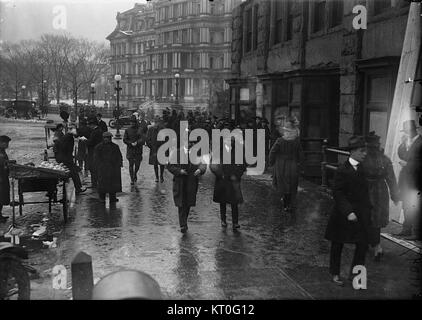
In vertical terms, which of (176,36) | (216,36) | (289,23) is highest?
(176,36)

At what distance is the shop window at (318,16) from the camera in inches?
650

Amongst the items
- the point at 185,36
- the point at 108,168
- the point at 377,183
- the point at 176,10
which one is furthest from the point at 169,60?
the point at 377,183

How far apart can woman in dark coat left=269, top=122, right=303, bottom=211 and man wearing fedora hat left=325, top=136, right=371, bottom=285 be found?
4.21 metres

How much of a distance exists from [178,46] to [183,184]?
67852 millimetres

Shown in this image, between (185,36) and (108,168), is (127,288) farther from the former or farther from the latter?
(185,36)

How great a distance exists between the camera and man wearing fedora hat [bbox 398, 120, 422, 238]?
27.2 feet

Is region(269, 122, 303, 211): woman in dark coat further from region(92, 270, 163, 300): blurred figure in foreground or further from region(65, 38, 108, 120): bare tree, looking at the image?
region(65, 38, 108, 120): bare tree

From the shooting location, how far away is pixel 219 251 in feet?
26.6

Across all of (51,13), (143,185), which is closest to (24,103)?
(143,185)

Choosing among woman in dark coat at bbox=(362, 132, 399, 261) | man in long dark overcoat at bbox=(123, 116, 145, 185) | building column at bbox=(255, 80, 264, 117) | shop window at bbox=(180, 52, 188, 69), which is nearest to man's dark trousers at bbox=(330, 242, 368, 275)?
woman in dark coat at bbox=(362, 132, 399, 261)

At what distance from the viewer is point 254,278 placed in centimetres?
680

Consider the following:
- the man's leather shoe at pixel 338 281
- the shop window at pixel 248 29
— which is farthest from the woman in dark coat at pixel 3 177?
the shop window at pixel 248 29

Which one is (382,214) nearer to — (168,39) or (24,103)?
(24,103)
